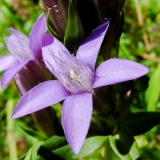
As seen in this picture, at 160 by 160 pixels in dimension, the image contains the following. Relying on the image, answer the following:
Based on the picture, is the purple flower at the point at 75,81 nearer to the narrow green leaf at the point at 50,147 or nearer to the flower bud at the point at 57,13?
the flower bud at the point at 57,13

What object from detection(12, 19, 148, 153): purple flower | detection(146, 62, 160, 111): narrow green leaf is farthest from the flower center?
detection(146, 62, 160, 111): narrow green leaf

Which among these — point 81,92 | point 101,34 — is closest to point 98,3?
point 101,34

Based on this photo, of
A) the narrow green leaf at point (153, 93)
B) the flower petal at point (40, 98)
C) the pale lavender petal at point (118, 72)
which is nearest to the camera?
the pale lavender petal at point (118, 72)

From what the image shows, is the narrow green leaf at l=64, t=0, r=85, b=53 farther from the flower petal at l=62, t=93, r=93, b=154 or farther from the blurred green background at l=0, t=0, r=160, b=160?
the blurred green background at l=0, t=0, r=160, b=160

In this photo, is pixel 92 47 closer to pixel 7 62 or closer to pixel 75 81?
pixel 75 81

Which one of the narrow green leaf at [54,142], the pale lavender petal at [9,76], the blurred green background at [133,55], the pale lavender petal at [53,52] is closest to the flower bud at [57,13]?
the pale lavender petal at [53,52]

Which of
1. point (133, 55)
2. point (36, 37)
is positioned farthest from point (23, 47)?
point (133, 55)

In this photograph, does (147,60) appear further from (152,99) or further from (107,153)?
(107,153)
